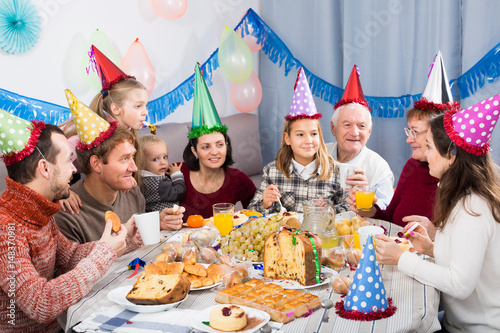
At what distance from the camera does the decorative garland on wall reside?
3.32 meters

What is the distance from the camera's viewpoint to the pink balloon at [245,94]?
4668mm

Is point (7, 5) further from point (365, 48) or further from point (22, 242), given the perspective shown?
point (365, 48)

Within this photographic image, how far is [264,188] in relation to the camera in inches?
119

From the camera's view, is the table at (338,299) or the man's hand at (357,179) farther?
the man's hand at (357,179)

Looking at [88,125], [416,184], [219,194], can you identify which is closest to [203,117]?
[219,194]

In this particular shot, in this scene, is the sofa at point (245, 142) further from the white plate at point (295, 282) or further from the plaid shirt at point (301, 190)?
the white plate at point (295, 282)

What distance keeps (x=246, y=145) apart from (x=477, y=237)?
3.19 m

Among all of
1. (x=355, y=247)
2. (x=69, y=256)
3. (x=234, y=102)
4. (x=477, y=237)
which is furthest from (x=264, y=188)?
(x=234, y=102)

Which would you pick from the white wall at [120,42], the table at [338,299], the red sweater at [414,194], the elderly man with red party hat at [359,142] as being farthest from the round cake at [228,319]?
the white wall at [120,42]

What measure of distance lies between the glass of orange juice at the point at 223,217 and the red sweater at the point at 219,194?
2.98 ft

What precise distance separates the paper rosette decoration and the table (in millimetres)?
2114

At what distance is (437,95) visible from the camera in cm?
285

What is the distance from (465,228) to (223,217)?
3.28 ft

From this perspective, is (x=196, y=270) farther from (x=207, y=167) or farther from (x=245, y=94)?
(x=245, y=94)
